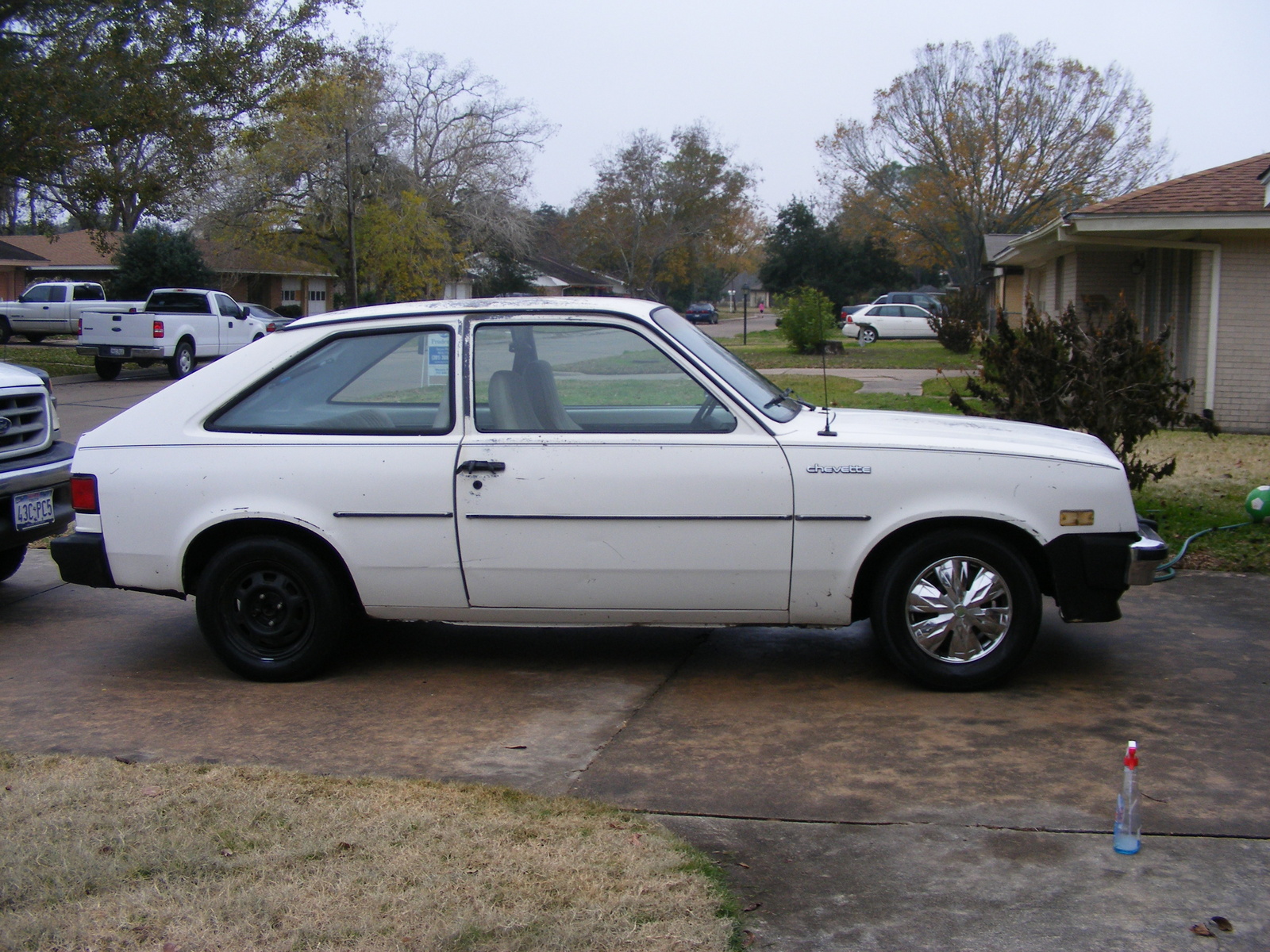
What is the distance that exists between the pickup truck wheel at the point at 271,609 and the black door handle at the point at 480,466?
2.58 ft

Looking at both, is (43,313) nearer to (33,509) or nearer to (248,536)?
(33,509)

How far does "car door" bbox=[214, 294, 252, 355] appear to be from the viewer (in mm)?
26375

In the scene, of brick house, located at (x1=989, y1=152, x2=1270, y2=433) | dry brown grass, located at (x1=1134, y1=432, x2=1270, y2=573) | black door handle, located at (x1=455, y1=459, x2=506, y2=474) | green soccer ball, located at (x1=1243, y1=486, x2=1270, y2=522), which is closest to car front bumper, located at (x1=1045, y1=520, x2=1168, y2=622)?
black door handle, located at (x1=455, y1=459, x2=506, y2=474)

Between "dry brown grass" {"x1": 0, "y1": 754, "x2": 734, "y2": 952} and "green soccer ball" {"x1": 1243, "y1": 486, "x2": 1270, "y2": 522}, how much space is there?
20.0ft

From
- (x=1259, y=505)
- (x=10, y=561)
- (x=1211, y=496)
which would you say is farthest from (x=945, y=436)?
(x=10, y=561)

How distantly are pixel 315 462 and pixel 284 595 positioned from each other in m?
0.61

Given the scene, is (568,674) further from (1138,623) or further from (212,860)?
(1138,623)

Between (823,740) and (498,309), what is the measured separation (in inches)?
90.7

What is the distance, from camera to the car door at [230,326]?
2638cm

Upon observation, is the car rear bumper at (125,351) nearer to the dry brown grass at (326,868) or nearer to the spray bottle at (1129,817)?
the dry brown grass at (326,868)

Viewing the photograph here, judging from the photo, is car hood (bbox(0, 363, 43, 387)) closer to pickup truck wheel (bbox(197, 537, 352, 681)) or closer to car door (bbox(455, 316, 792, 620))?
pickup truck wheel (bbox(197, 537, 352, 681))

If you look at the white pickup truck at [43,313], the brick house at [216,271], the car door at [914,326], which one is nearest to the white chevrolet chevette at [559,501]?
the white pickup truck at [43,313]

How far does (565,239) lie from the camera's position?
76.4 metres

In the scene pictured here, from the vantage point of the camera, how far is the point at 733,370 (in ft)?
17.7
